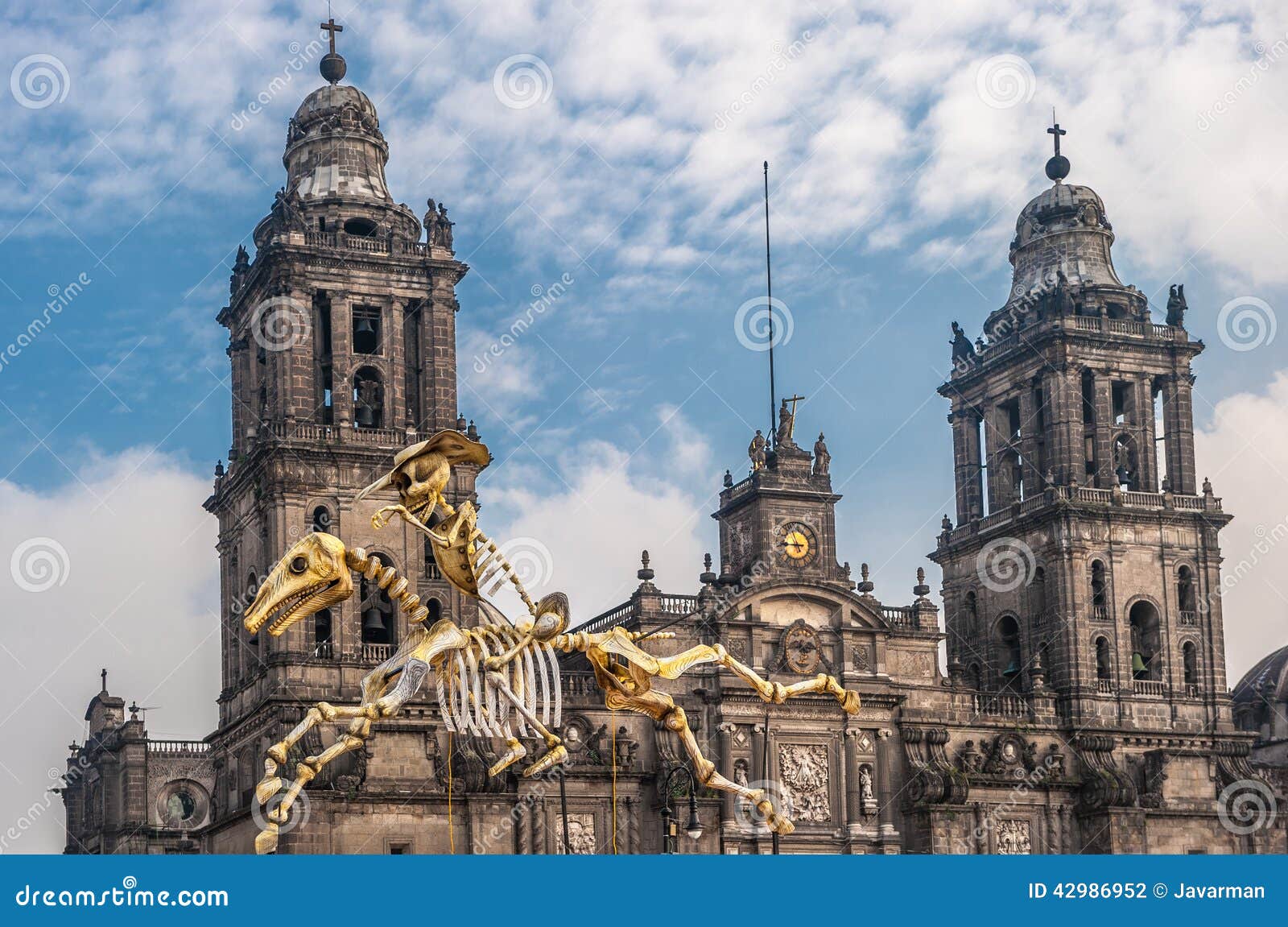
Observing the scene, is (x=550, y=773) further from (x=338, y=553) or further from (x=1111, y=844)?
(x=338, y=553)

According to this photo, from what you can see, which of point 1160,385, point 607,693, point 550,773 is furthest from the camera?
point 1160,385

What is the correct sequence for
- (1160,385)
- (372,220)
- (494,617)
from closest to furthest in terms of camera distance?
(494,617)
(372,220)
(1160,385)

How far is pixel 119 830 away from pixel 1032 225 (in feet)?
114

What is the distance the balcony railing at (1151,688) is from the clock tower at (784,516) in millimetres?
10420

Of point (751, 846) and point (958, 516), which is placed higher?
point (958, 516)

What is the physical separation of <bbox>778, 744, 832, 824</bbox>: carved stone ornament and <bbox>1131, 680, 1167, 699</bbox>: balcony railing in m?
11.1

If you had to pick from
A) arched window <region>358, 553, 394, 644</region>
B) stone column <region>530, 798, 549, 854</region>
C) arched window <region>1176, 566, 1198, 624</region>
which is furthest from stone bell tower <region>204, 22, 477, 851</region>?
arched window <region>1176, 566, 1198, 624</region>

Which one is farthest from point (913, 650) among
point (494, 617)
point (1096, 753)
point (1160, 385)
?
point (494, 617)

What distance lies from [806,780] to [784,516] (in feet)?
24.9

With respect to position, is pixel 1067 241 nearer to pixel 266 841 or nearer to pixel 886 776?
pixel 886 776

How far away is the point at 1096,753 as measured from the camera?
66688 mm

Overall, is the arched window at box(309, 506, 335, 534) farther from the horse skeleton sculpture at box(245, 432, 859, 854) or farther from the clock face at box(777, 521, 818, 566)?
the horse skeleton sculpture at box(245, 432, 859, 854)

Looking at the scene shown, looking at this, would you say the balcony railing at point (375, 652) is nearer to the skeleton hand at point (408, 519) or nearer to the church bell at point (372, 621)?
the church bell at point (372, 621)

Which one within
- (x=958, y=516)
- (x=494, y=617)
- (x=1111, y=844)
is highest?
(x=958, y=516)
